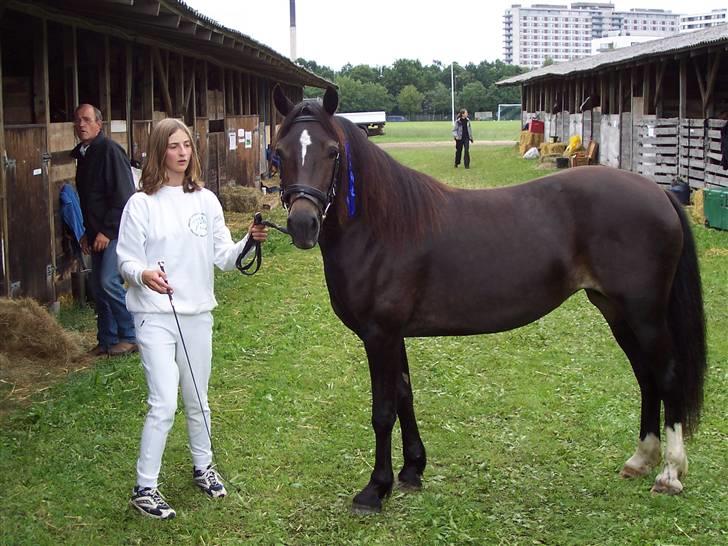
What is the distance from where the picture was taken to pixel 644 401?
4.66 m

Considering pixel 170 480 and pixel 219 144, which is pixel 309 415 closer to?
pixel 170 480

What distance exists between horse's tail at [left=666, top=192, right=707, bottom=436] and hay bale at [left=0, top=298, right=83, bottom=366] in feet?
15.2

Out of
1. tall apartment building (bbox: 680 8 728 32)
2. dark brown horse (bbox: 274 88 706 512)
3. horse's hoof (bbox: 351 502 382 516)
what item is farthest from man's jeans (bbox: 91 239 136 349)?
tall apartment building (bbox: 680 8 728 32)

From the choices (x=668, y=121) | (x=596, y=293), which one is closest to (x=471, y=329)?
(x=596, y=293)

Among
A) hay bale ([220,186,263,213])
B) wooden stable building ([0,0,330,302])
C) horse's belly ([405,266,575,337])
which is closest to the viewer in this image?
horse's belly ([405,266,575,337])

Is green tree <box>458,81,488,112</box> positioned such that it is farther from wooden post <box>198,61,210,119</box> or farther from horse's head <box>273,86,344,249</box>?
horse's head <box>273,86,344,249</box>

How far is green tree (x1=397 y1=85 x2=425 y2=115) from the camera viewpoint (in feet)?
325

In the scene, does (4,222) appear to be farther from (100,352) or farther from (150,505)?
(150,505)

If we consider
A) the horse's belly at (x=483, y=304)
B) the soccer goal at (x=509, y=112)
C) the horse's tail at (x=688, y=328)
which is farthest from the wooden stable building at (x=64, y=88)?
the soccer goal at (x=509, y=112)

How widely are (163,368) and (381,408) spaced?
1.08 metres

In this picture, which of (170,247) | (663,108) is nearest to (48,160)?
(170,247)

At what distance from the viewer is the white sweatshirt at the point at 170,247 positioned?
158 inches

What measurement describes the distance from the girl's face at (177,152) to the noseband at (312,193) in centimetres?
55

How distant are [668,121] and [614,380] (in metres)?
13.9
